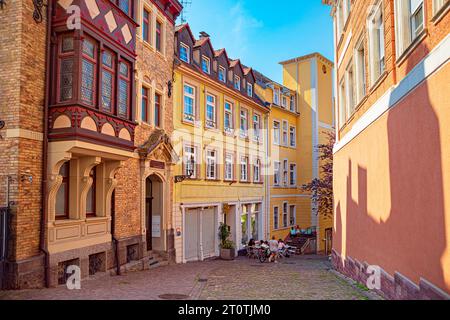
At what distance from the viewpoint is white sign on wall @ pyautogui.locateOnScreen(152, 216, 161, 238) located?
59.9ft

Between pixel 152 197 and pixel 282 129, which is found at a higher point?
pixel 282 129

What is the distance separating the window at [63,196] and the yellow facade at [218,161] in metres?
7.47

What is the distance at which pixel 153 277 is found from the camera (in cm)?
1407

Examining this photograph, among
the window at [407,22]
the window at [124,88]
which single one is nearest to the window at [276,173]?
the window at [124,88]

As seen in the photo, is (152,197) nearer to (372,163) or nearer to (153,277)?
(153,277)

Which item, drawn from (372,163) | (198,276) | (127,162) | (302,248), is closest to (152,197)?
(127,162)

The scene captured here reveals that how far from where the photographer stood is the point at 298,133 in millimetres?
35750

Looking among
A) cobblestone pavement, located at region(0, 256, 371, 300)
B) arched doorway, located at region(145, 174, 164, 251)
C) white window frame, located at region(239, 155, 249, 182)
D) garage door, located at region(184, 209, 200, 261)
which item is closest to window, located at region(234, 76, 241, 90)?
white window frame, located at region(239, 155, 249, 182)

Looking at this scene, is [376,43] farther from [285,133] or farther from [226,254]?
[285,133]

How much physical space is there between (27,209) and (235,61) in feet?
62.8

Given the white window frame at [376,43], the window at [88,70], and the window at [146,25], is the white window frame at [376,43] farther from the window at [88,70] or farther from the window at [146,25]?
the window at [146,25]

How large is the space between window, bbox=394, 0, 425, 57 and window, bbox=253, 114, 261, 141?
782 inches

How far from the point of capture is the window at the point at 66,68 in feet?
37.3

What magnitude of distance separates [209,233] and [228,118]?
7025 millimetres
